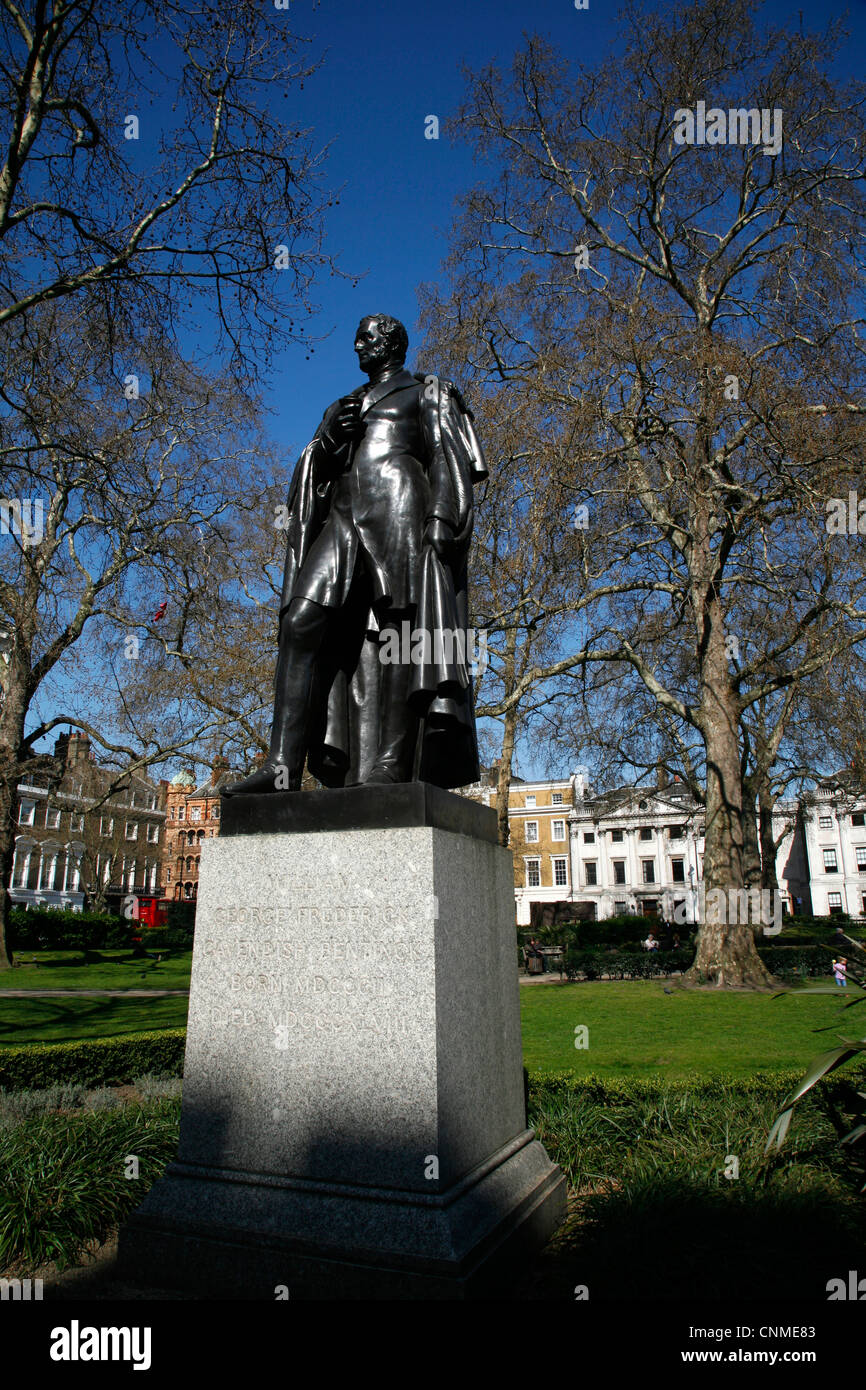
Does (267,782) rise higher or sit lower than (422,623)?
lower

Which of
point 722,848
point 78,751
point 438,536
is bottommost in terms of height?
point 722,848

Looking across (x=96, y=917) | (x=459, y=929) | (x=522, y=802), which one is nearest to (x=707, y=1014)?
(x=459, y=929)

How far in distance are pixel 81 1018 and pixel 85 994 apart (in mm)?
5428

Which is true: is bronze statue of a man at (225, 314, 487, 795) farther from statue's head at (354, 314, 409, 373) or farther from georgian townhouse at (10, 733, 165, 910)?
georgian townhouse at (10, 733, 165, 910)

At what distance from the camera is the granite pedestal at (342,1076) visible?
3.41 metres

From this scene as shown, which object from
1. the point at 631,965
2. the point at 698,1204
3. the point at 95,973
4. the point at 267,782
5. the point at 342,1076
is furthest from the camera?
the point at 95,973

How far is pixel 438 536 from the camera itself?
15.8 ft

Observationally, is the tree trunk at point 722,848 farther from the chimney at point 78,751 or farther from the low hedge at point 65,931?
the low hedge at point 65,931

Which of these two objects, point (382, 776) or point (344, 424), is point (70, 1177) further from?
point (344, 424)

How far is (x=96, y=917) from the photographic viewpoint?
4147cm

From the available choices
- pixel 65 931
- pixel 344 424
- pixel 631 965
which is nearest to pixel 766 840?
pixel 631 965

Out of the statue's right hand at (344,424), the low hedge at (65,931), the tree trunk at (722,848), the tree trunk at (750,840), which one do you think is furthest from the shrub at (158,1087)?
the low hedge at (65,931)

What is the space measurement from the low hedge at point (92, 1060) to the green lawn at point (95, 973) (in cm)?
1246

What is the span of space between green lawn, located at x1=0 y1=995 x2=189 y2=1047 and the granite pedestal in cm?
780
